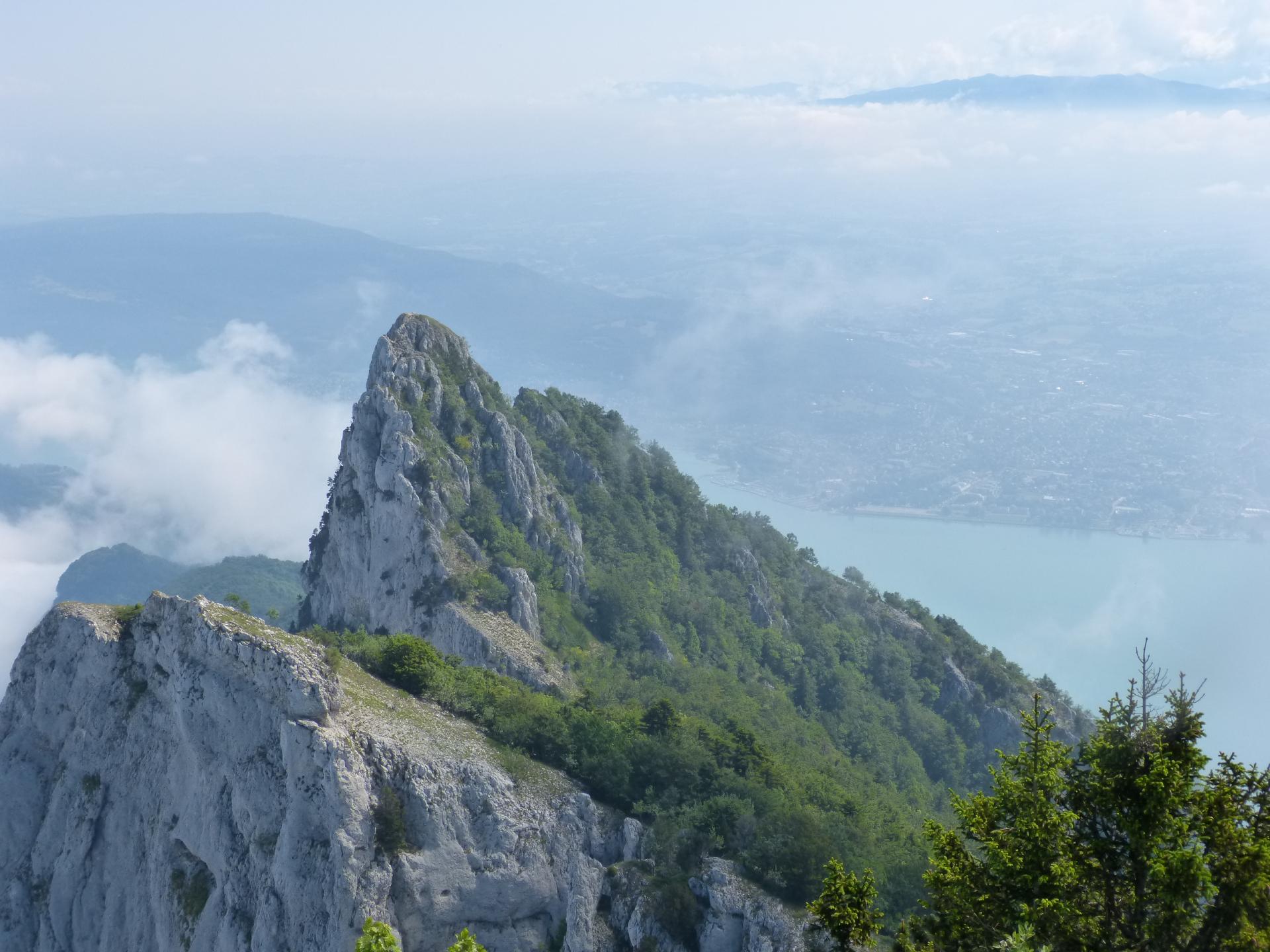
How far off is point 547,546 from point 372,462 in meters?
11.8

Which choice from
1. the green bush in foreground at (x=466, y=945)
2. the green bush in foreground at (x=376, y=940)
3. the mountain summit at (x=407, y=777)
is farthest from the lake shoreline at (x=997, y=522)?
the green bush in foreground at (x=376, y=940)

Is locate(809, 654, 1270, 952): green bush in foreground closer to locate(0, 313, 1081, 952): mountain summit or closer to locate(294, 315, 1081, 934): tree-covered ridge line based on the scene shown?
locate(0, 313, 1081, 952): mountain summit

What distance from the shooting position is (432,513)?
5747cm

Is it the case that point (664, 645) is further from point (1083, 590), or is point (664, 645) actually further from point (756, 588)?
point (1083, 590)

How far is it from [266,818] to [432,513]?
25636 mm

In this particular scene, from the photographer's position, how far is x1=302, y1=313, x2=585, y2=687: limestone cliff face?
54.6 metres

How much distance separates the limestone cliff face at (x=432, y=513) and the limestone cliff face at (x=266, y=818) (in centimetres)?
1697

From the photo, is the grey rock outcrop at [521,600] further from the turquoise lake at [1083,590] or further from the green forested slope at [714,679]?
the turquoise lake at [1083,590]

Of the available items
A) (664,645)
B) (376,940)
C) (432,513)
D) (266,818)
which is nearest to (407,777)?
(266,818)

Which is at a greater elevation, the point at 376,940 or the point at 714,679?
the point at 714,679

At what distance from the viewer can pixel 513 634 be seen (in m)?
54.4

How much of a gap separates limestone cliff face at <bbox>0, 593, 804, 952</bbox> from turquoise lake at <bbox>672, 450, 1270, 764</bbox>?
322 ft

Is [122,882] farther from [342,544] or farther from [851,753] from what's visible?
[851,753]

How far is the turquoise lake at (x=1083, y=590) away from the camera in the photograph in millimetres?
126500
